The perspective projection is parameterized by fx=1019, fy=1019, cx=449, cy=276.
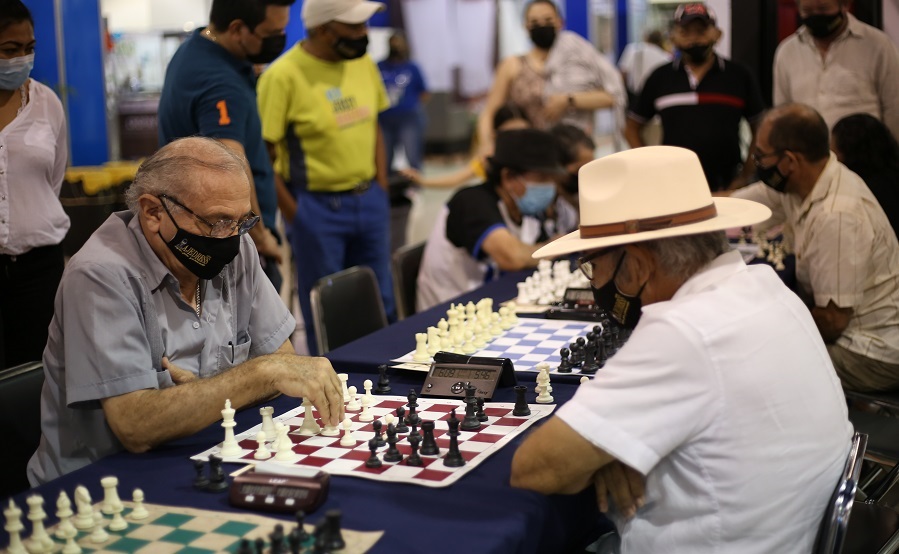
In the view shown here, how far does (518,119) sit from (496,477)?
3962 mm

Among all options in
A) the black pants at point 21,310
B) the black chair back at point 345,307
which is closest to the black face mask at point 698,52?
the black chair back at point 345,307

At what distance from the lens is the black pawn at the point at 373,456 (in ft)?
6.71

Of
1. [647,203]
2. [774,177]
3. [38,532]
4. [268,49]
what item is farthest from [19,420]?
[774,177]

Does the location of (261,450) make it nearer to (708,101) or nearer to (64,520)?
(64,520)

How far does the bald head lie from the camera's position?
3807mm

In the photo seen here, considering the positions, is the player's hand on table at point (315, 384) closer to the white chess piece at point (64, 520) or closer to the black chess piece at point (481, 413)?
the black chess piece at point (481, 413)

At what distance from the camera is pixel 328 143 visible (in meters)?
4.91

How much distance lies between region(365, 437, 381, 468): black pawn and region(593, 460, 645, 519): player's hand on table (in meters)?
0.44

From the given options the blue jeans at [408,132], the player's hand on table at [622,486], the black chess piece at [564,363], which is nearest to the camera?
the player's hand on table at [622,486]

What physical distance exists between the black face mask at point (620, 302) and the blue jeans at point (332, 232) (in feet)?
9.28

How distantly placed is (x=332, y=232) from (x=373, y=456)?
3.03 metres

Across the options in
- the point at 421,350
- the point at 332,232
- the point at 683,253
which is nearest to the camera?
the point at 683,253

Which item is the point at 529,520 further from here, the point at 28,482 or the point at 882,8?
the point at 882,8

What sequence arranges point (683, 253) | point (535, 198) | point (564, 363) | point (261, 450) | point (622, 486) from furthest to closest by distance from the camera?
1. point (535, 198)
2. point (564, 363)
3. point (261, 450)
4. point (683, 253)
5. point (622, 486)
